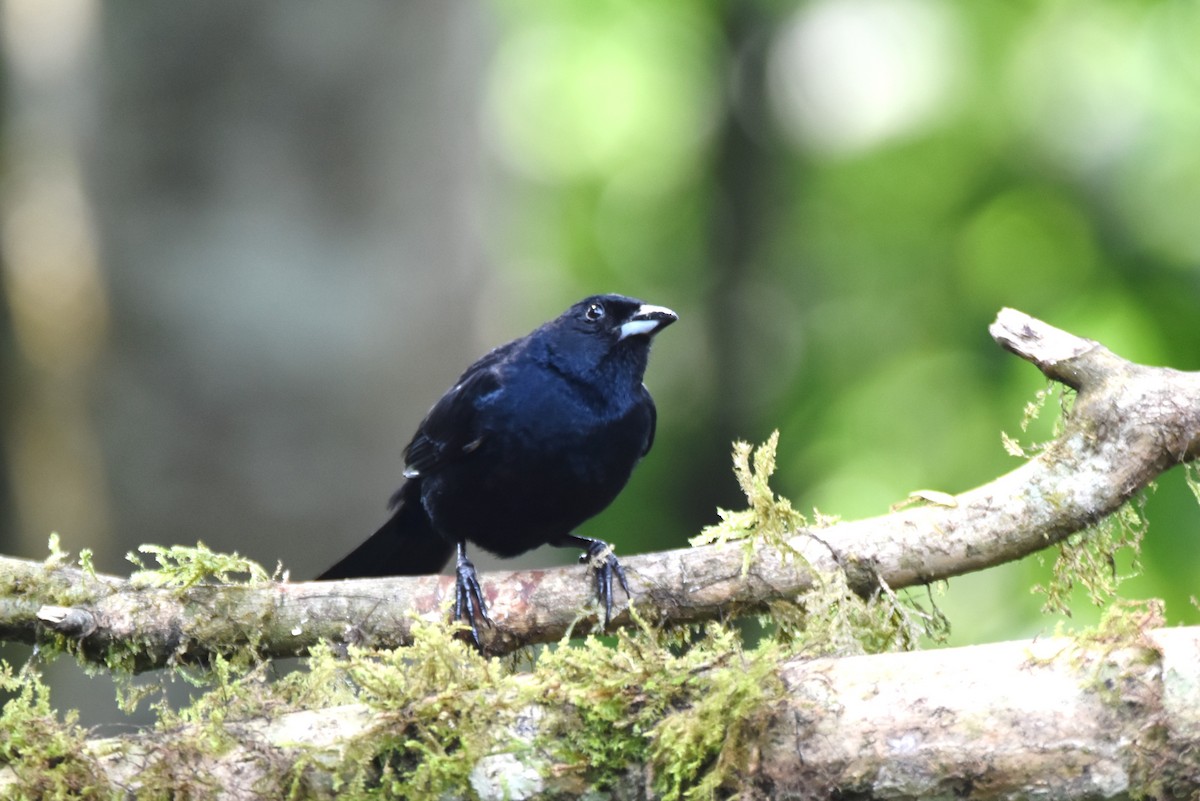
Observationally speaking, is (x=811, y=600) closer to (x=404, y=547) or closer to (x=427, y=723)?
(x=427, y=723)

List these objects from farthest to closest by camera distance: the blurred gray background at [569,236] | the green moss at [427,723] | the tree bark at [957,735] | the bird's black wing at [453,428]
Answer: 1. the blurred gray background at [569,236]
2. the bird's black wing at [453,428]
3. the green moss at [427,723]
4. the tree bark at [957,735]

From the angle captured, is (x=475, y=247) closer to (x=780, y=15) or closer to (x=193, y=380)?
(x=193, y=380)

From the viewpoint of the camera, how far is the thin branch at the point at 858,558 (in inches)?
123

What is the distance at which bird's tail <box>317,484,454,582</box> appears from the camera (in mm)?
4453

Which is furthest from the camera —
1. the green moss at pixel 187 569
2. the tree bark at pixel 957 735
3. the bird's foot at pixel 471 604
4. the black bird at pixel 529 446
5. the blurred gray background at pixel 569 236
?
the blurred gray background at pixel 569 236

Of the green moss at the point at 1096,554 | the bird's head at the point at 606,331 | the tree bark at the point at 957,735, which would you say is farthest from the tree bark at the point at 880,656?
the bird's head at the point at 606,331

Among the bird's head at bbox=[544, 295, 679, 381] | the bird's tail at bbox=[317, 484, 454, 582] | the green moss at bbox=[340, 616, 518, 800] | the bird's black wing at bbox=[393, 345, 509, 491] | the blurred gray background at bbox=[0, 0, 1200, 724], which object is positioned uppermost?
the blurred gray background at bbox=[0, 0, 1200, 724]

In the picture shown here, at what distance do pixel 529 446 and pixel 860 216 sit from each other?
693 cm

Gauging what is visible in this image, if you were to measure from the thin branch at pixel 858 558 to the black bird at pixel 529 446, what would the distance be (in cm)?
74

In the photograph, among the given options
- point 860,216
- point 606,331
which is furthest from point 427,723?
point 860,216

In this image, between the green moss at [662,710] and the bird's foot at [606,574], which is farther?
the bird's foot at [606,574]

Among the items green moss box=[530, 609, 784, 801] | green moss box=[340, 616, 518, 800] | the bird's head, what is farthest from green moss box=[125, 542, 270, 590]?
the bird's head

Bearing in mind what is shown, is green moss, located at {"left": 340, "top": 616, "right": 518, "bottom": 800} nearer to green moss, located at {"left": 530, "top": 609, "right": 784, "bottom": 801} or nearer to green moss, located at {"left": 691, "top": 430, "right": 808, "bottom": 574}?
green moss, located at {"left": 530, "top": 609, "right": 784, "bottom": 801}

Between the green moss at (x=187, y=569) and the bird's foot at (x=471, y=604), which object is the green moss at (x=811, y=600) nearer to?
the bird's foot at (x=471, y=604)
